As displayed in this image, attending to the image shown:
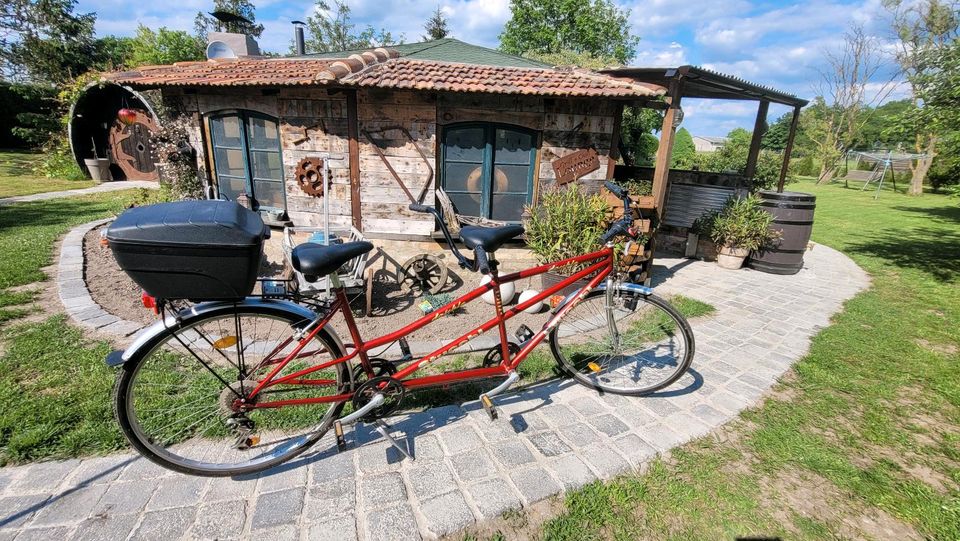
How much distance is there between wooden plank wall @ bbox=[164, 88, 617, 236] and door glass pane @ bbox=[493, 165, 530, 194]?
0.73 feet

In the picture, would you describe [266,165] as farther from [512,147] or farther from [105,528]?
[105,528]

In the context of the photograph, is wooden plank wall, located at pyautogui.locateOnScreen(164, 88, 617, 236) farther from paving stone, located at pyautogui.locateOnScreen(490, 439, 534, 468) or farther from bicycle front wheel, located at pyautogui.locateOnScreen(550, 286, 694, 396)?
paving stone, located at pyautogui.locateOnScreen(490, 439, 534, 468)

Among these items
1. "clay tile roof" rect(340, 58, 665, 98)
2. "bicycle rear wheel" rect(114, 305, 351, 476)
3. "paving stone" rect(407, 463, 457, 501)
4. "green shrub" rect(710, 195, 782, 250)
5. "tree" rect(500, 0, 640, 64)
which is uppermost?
"tree" rect(500, 0, 640, 64)

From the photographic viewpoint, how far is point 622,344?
3.31 meters

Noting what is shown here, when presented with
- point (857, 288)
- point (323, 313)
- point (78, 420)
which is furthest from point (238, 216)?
point (857, 288)

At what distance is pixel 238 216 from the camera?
1.94 metres

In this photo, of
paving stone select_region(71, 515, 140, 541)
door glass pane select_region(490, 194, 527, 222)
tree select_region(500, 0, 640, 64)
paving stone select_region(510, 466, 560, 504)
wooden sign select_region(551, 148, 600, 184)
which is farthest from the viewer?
tree select_region(500, 0, 640, 64)

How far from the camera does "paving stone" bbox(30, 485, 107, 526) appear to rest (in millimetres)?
1910

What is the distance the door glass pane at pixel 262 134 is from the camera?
6.22 metres

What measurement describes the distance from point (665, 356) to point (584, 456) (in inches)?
61.6

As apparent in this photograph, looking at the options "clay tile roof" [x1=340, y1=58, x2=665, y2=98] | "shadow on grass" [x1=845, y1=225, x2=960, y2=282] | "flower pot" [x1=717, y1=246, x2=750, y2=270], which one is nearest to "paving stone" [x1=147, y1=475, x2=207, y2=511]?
"clay tile roof" [x1=340, y1=58, x2=665, y2=98]

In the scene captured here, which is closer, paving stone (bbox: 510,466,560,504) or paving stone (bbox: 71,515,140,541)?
paving stone (bbox: 71,515,140,541)

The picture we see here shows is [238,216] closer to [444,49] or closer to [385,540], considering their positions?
[385,540]

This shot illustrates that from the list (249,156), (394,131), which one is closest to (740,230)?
(394,131)
